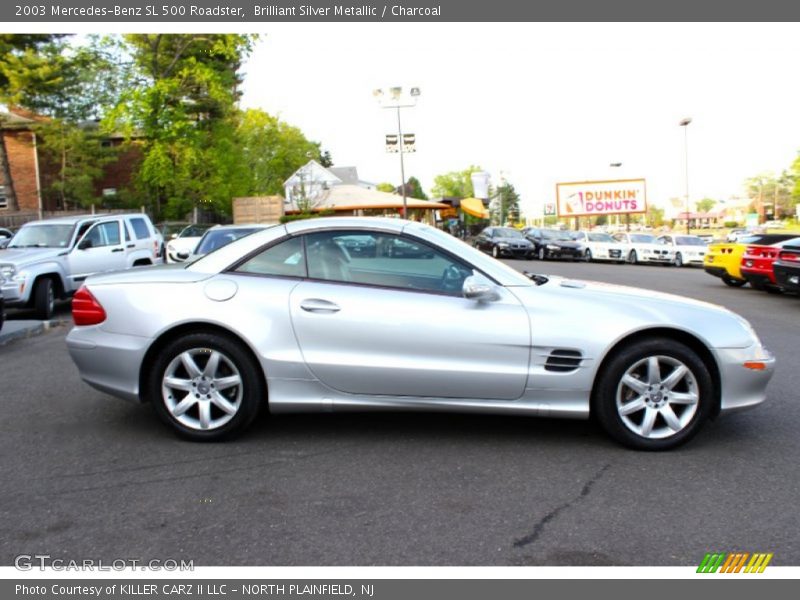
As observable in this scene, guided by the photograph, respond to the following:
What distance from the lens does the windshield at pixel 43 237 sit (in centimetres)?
1233

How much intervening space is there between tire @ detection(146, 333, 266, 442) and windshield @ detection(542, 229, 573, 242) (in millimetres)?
30747

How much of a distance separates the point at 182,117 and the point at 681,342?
93.9ft

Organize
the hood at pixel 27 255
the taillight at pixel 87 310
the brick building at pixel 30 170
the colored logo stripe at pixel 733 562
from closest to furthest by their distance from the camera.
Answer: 1. the colored logo stripe at pixel 733 562
2. the taillight at pixel 87 310
3. the hood at pixel 27 255
4. the brick building at pixel 30 170

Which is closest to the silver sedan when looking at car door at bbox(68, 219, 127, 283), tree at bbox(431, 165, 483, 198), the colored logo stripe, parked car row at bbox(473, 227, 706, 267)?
the colored logo stripe

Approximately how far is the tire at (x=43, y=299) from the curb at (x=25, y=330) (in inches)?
20.0

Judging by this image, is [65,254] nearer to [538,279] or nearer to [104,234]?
[104,234]

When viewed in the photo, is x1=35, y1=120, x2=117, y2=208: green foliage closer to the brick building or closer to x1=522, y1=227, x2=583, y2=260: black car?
the brick building

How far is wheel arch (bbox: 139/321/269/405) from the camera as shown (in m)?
4.59

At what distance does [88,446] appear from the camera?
468 centimetres

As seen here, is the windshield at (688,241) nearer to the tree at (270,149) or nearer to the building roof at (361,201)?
the building roof at (361,201)

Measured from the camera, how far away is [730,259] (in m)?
17.0

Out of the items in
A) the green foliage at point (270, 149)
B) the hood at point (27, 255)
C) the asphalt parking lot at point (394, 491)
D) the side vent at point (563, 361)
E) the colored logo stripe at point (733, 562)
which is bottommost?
the colored logo stripe at point (733, 562)

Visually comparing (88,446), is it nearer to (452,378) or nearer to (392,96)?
(452,378)

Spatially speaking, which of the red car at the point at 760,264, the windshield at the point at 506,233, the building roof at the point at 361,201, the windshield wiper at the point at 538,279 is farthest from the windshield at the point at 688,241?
the windshield wiper at the point at 538,279
